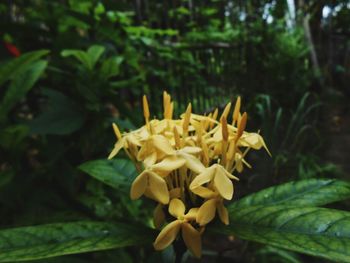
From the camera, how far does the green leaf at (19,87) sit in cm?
102

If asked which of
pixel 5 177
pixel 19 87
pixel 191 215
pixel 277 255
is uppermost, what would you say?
pixel 19 87

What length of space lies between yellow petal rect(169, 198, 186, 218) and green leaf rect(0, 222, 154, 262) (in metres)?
0.10

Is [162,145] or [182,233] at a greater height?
[162,145]

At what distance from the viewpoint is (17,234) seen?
1.91 ft

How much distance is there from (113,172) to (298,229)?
1.37 ft

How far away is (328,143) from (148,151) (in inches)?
148

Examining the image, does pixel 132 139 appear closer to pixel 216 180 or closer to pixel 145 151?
pixel 145 151

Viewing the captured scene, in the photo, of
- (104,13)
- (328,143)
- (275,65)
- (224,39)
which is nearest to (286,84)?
(275,65)

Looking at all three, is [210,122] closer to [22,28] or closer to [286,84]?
[22,28]

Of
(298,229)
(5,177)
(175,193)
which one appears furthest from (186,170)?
(5,177)

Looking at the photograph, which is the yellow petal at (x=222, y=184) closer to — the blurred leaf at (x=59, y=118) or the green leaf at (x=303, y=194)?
the green leaf at (x=303, y=194)

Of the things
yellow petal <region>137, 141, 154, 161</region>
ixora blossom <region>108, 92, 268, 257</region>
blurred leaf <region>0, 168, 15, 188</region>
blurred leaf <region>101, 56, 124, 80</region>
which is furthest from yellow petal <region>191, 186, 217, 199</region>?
blurred leaf <region>101, 56, 124, 80</region>

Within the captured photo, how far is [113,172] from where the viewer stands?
2.59 feet

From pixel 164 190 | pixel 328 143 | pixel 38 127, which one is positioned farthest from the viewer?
pixel 328 143
